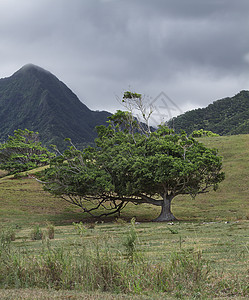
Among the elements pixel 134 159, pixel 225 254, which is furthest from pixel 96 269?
pixel 134 159

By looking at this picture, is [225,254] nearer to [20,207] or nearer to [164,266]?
[164,266]

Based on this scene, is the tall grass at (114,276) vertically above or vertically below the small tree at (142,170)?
below

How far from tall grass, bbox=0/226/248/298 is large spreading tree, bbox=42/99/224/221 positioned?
60.6ft

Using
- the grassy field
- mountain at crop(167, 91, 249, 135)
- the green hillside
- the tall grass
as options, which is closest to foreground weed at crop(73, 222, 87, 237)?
the grassy field

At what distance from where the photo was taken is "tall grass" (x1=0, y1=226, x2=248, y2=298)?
723 centimetres

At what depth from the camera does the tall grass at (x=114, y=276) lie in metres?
7.23

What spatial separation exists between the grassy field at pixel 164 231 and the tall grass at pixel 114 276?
5 cm

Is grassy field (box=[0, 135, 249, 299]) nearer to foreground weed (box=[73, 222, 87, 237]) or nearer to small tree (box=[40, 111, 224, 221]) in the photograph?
foreground weed (box=[73, 222, 87, 237])

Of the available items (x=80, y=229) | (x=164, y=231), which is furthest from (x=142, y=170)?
(x=80, y=229)

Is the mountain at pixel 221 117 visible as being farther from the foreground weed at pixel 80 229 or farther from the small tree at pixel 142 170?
the foreground weed at pixel 80 229

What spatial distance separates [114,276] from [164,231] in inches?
501

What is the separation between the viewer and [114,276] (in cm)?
791

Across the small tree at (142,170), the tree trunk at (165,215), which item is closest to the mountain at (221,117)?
the small tree at (142,170)

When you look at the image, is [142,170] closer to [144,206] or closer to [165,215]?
[165,215]
